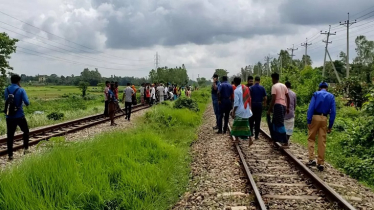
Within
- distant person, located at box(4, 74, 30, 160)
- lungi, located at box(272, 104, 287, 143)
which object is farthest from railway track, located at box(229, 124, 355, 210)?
distant person, located at box(4, 74, 30, 160)

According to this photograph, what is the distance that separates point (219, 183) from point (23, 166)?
3.39m

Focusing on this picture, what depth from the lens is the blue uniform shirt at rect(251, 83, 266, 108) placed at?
9883mm

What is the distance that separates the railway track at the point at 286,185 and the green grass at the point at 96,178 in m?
1.44

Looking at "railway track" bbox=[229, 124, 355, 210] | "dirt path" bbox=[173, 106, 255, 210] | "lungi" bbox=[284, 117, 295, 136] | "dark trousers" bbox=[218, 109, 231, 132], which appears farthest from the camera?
"dark trousers" bbox=[218, 109, 231, 132]

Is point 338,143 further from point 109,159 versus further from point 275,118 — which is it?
point 109,159

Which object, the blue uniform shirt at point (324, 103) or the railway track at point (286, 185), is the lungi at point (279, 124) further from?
the blue uniform shirt at point (324, 103)

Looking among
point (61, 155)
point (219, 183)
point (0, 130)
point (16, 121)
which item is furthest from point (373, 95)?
point (0, 130)

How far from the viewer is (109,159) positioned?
246 inches

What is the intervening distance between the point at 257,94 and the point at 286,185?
14.6 feet

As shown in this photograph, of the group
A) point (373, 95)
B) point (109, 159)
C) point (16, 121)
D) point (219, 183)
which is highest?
point (373, 95)

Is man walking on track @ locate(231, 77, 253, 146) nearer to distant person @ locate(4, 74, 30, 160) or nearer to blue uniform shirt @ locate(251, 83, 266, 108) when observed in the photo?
blue uniform shirt @ locate(251, 83, 266, 108)

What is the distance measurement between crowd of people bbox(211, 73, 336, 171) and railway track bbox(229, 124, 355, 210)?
68 cm

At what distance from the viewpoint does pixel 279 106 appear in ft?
28.4

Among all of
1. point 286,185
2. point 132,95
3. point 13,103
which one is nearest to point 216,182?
point 286,185
